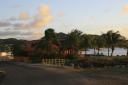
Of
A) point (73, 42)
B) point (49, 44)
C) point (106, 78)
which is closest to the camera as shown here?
point (106, 78)

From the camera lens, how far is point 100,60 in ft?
290

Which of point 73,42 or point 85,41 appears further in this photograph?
point 85,41

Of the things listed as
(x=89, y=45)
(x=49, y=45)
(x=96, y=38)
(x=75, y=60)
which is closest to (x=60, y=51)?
(x=49, y=45)

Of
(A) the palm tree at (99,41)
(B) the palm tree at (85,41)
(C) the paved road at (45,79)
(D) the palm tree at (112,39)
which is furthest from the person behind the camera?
(A) the palm tree at (99,41)

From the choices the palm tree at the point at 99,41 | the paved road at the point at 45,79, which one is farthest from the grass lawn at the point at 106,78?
the palm tree at the point at 99,41

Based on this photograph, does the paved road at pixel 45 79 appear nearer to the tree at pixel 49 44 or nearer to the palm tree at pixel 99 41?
the tree at pixel 49 44

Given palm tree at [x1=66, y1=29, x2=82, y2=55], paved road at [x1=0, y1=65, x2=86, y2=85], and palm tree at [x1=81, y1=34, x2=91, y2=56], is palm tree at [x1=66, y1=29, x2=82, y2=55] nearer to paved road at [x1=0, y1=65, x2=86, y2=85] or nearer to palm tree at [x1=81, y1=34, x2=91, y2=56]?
palm tree at [x1=81, y1=34, x2=91, y2=56]

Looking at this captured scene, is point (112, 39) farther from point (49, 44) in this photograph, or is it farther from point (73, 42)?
point (49, 44)

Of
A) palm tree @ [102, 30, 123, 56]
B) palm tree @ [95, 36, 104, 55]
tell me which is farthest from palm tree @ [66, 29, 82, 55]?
palm tree @ [95, 36, 104, 55]

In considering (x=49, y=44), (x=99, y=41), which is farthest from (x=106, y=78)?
(x=99, y=41)

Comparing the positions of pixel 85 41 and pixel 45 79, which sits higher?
pixel 85 41

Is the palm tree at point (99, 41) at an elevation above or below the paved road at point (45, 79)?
above

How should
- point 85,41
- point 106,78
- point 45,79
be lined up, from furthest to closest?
point 85,41 → point 106,78 → point 45,79

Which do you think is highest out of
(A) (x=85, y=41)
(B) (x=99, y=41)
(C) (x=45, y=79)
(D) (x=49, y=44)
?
(B) (x=99, y=41)
